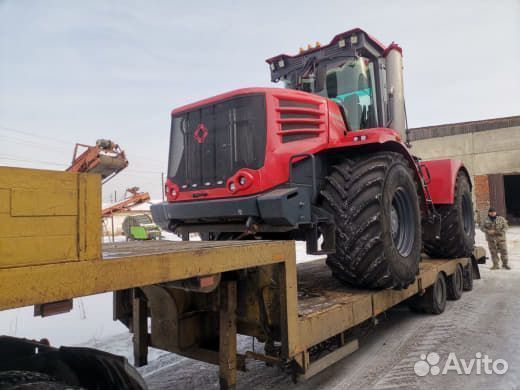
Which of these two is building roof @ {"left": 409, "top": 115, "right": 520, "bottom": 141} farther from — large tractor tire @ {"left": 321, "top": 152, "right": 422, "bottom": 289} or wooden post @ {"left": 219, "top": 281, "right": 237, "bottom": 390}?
wooden post @ {"left": 219, "top": 281, "right": 237, "bottom": 390}

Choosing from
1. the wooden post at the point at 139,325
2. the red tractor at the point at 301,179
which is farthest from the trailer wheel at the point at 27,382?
the red tractor at the point at 301,179

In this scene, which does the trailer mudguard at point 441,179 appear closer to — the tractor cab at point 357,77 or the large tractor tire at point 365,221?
the tractor cab at point 357,77

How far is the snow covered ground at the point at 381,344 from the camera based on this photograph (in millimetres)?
3387

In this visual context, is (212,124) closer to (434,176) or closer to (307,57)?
(307,57)

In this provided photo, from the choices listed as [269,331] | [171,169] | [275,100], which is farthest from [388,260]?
[171,169]

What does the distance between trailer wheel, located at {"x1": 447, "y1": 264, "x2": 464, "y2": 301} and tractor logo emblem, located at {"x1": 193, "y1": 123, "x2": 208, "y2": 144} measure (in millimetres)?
4456

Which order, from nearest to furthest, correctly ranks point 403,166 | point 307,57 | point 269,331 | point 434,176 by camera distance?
1. point 269,331
2. point 403,166
3. point 307,57
4. point 434,176

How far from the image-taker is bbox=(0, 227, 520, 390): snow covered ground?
3387mm

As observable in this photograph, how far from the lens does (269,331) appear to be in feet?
8.79

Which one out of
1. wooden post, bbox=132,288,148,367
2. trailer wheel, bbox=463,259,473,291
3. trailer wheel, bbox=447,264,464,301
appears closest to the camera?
wooden post, bbox=132,288,148,367

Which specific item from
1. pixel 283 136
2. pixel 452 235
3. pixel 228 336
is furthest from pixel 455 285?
pixel 228 336

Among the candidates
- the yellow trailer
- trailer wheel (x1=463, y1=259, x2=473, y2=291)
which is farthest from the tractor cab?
trailer wheel (x1=463, y1=259, x2=473, y2=291)

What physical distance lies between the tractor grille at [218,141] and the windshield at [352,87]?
58.6 inches

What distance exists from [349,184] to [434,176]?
10.3ft
